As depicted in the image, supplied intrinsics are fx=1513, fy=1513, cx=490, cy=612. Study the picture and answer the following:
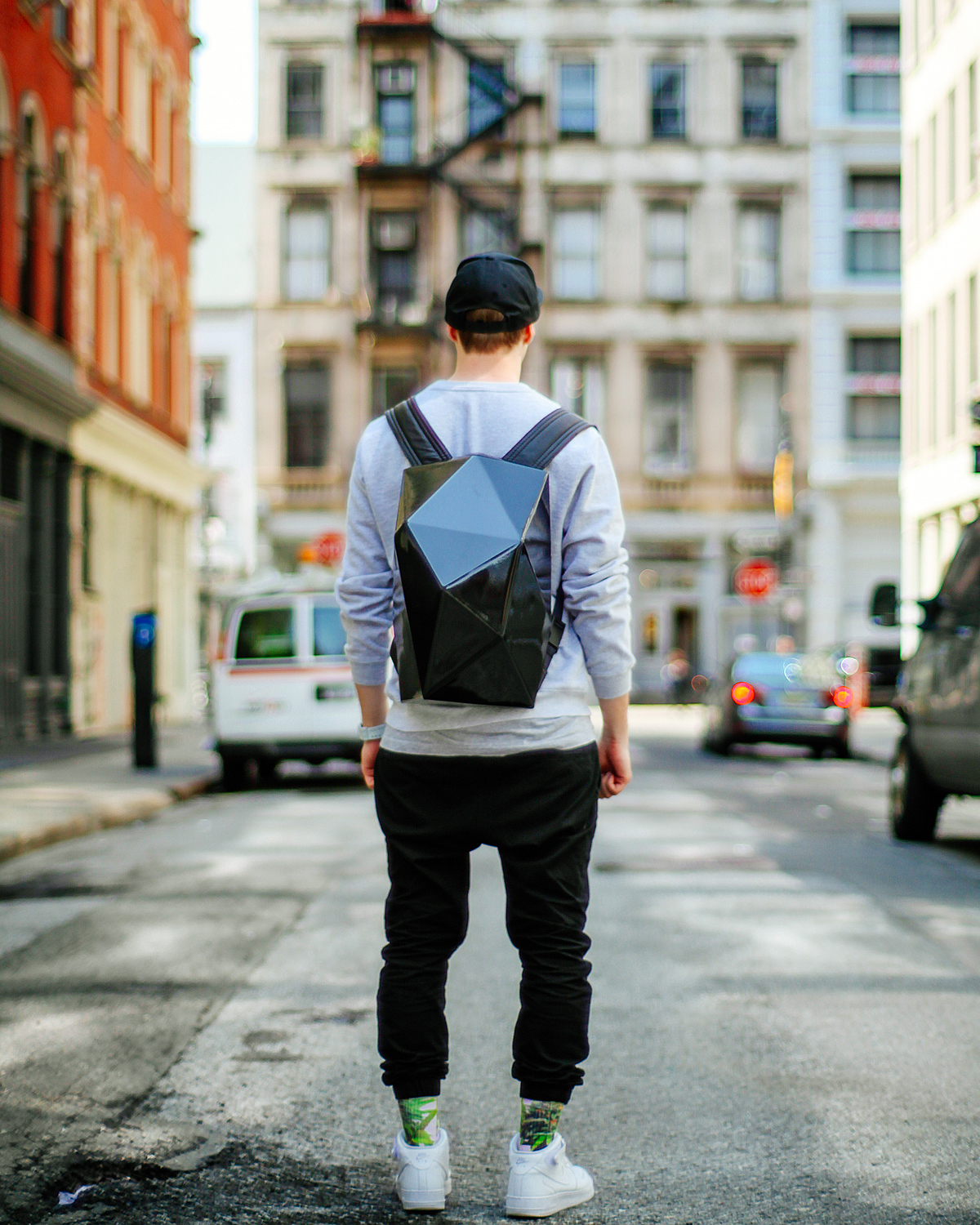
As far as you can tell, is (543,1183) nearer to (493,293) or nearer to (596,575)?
(596,575)

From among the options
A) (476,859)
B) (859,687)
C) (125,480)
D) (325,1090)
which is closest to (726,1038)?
(325,1090)

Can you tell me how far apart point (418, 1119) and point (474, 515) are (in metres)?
1.21

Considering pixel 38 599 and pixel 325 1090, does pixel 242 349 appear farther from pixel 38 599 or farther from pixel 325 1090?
pixel 325 1090

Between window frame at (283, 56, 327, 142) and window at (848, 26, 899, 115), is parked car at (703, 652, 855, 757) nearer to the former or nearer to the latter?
window at (848, 26, 899, 115)

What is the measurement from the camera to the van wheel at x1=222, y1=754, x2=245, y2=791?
14.3 m

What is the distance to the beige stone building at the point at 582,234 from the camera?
37.9 meters

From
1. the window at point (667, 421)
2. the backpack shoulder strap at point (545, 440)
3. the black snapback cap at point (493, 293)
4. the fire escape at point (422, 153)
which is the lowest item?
the backpack shoulder strap at point (545, 440)

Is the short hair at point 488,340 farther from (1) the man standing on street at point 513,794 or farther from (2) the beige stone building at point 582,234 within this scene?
(2) the beige stone building at point 582,234

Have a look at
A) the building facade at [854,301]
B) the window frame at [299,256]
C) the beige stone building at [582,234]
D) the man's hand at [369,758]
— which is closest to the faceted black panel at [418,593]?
the man's hand at [369,758]

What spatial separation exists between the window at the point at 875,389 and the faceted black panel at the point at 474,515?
3582 cm

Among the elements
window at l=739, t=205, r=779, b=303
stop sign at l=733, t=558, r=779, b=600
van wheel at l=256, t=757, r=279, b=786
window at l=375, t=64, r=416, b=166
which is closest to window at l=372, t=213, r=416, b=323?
window at l=375, t=64, r=416, b=166

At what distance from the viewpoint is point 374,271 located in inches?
1506

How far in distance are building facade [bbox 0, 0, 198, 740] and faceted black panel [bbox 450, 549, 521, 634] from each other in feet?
50.1

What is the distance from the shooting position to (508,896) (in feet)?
10.0
